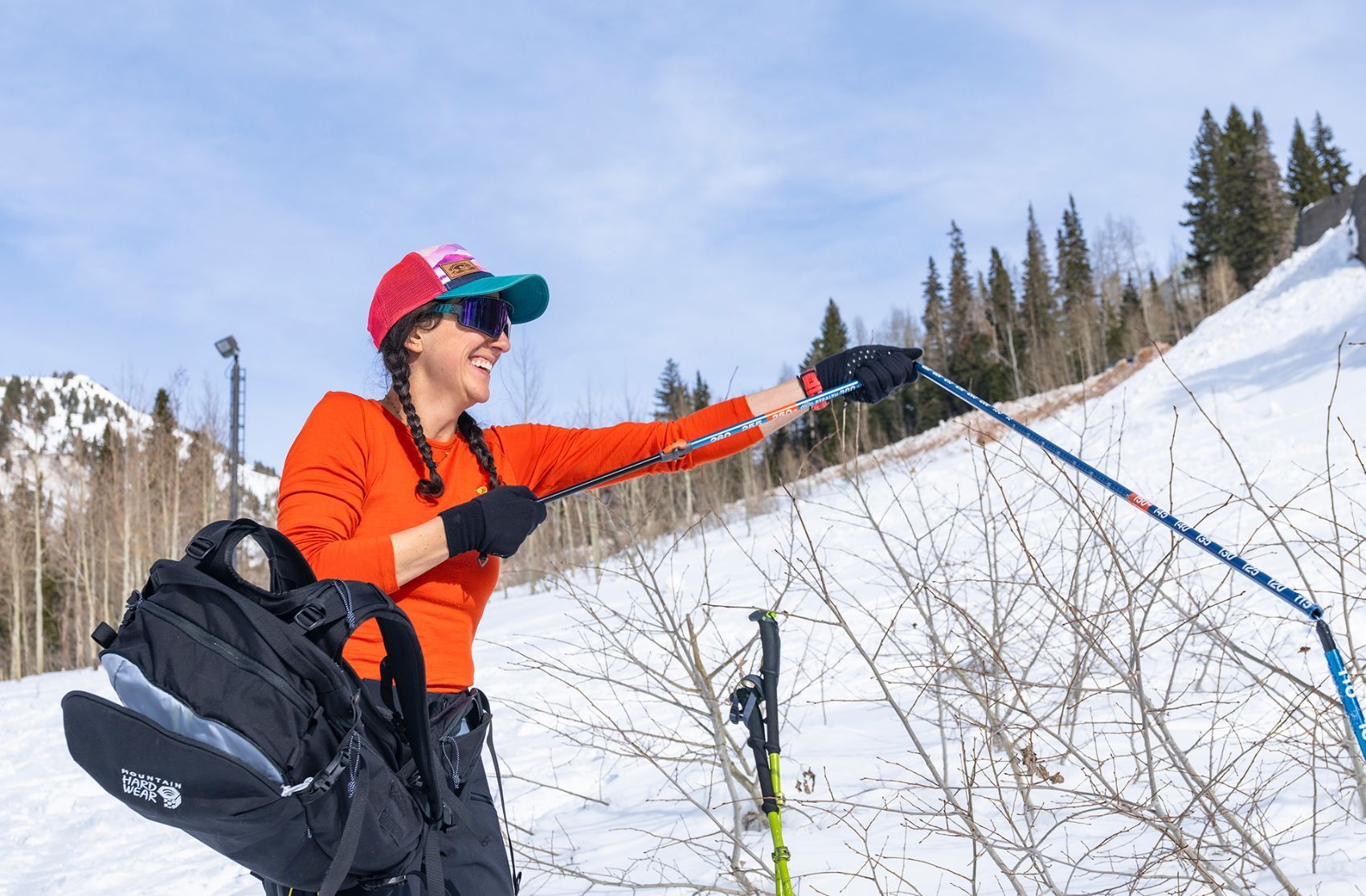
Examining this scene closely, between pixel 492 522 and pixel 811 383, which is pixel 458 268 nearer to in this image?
pixel 492 522

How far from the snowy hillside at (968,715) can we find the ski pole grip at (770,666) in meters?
0.12

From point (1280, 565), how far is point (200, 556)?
32.8 feet

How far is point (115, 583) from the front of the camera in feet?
107

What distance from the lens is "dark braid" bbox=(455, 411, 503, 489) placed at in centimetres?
242

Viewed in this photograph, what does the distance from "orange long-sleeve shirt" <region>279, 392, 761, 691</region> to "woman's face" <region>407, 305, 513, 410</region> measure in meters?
0.13

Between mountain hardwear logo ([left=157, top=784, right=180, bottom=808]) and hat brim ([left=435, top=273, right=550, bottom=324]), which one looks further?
hat brim ([left=435, top=273, right=550, bottom=324])

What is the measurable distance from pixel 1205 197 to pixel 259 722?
61230 millimetres

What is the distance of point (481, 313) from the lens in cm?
242

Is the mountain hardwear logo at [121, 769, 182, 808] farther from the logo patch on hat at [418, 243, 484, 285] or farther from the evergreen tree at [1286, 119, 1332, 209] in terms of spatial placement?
the evergreen tree at [1286, 119, 1332, 209]

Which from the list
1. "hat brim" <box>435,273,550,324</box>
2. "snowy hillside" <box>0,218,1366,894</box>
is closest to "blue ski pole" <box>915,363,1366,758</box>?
"snowy hillside" <box>0,218,1366,894</box>

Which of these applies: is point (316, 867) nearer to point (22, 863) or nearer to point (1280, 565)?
point (22, 863)

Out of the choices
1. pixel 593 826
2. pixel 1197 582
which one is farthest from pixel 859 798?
pixel 1197 582

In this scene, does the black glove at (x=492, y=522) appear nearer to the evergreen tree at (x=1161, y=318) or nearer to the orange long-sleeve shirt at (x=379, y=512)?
the orange long-sleeve shirt at (x=379, y=512)

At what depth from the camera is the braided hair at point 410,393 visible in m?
2.28
